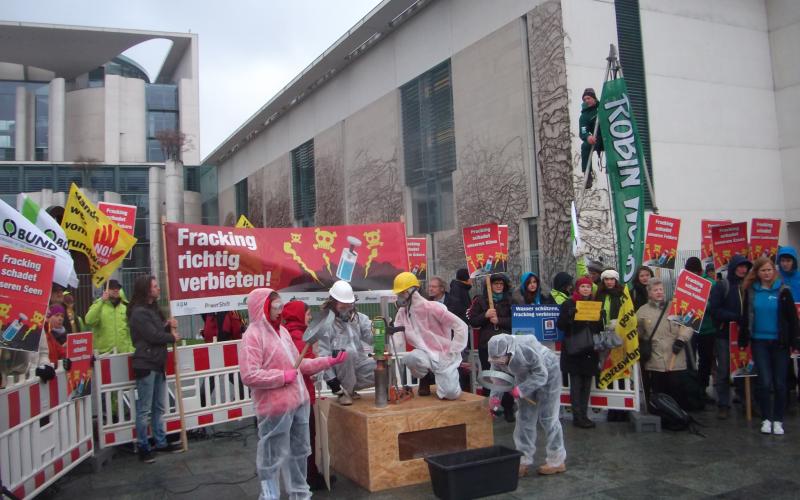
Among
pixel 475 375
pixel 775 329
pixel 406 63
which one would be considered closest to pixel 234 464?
pixel 475 375

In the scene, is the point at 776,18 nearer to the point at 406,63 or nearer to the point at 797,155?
the point at 797,155

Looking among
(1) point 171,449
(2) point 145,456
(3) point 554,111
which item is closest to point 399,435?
(2) point 145,456

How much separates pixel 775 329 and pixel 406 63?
57.7ft

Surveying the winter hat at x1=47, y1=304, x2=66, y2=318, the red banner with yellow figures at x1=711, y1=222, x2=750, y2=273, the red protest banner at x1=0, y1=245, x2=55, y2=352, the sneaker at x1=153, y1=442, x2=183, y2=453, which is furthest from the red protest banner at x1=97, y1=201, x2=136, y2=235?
the red banner with yellow figures at x1=711, y1=222, x2=750, y2=273

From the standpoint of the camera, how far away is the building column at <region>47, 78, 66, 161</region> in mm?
49844

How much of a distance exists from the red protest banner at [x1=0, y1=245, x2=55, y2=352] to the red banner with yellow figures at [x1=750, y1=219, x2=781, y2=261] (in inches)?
380

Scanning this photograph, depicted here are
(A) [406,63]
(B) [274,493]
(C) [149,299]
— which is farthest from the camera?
(A) [406,63]

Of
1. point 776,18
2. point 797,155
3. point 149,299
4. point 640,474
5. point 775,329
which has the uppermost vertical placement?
point 776,18

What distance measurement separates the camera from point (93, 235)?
28.8 feet

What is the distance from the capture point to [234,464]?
746 cm

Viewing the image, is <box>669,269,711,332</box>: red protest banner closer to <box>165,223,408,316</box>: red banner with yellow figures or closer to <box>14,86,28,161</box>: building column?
<box>165,223,408,316</box>: red banner with yellow figures

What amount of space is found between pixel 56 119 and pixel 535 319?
51506 mm

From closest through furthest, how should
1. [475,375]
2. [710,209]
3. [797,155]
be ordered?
[475,375] → [710,209] → [797,155]

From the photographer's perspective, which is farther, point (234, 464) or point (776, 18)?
point (776, 18)
